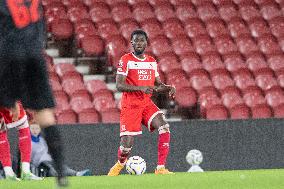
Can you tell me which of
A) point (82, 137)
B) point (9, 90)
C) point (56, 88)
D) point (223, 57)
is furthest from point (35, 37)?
point (223, 57)

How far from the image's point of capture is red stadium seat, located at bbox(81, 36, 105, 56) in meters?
14.7

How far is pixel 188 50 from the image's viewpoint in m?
14.9

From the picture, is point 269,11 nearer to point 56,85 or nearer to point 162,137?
point 56,85

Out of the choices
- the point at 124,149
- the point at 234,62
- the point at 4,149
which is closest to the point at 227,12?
the point at 234,62

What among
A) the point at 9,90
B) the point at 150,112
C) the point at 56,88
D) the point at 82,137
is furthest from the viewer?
the point at 56,88

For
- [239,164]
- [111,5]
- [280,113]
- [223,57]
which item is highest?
[111,5]

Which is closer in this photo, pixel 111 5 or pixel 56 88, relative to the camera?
pixel 56 88

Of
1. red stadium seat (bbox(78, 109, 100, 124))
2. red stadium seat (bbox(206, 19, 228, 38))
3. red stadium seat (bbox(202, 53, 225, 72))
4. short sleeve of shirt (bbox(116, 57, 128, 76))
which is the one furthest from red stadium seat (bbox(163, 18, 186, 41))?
short sleeve of shirt (bbox(116, 57, 128, 76))

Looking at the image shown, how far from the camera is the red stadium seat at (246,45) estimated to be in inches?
606

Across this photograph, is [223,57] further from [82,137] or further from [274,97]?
[82,137]

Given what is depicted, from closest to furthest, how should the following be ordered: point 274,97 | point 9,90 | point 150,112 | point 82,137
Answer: point 9,90, point 150,112, point 82,137, point 274,97

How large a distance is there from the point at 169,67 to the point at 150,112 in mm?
3596

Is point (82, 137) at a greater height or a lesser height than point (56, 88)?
lesser

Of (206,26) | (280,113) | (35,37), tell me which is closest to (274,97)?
(280,113)
